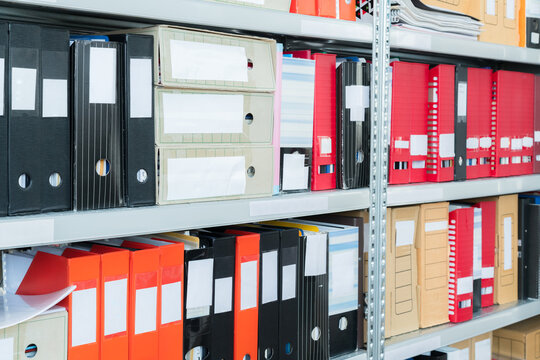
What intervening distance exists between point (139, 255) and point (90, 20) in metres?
0.52

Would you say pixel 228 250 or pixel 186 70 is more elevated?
pixel 186 70

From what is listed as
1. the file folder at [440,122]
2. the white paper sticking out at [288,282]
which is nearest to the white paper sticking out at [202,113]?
the white paper sticking out at [288,282]

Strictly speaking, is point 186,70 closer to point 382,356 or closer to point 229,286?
point 229,286

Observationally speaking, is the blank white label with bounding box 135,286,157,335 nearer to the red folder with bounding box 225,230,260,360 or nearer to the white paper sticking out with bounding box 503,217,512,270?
the red folder with bounding box 225,230,260,360

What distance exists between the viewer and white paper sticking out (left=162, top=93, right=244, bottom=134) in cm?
113

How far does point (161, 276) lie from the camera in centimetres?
111

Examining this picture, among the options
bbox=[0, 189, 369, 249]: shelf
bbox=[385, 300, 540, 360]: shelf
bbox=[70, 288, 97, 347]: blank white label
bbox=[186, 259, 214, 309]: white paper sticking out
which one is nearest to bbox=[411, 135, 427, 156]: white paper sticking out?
bbox=[0, 189, 369, 249]: shelf

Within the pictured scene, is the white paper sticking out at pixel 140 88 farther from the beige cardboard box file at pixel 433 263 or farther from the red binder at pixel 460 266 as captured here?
the red binder at pixel 460 266

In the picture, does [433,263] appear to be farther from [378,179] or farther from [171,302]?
[171,302]

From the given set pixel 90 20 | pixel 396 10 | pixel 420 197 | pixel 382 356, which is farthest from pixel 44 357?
pixel 396 10

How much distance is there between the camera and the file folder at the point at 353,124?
1430 millimetres

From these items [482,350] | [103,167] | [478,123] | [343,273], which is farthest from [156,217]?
Answer: [482,350]

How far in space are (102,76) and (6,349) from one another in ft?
1.51

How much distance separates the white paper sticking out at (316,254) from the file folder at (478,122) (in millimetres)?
589
